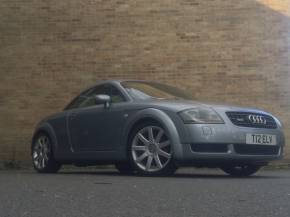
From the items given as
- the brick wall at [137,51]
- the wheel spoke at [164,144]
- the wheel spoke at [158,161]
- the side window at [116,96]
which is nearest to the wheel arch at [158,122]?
the wheel spoke at [164,144]

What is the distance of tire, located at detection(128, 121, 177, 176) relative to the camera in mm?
7781

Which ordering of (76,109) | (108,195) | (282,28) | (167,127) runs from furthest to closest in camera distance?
(282,28)
(76,109)
(167,127)
(108,195)

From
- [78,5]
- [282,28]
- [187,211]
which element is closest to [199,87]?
[282,28]

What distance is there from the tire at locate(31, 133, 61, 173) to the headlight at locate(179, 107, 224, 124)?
2.52 metres

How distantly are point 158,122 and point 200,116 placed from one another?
494 mm

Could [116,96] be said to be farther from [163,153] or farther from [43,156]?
[43,156]

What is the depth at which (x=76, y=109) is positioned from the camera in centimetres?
939

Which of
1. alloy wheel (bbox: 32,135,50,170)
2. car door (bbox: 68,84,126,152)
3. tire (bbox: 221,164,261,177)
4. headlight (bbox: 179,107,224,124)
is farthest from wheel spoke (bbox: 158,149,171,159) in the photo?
alloy wheel (bbox: 32,135,50,170)

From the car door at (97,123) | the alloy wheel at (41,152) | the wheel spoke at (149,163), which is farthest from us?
the alloy wheel at (41,152)

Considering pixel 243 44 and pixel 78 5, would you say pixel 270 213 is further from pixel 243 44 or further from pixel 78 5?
pixel 78 5

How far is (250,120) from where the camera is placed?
8.05m

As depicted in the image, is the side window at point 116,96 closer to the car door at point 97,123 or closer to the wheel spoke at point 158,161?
the car door at point 97,123

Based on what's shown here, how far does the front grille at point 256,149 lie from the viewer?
7.80m

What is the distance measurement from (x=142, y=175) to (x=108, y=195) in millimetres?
2379
